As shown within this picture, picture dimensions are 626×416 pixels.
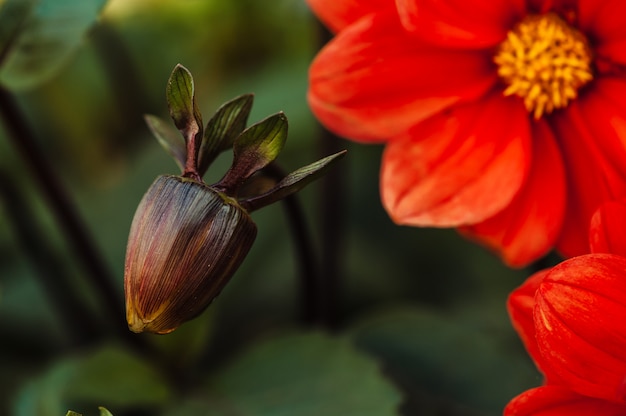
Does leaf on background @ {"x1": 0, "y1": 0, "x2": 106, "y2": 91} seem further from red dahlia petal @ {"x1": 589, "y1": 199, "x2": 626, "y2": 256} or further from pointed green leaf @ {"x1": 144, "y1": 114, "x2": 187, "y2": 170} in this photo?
red dahlia petal @ {"x1": 589, "y1": 199, "x2": 626, "y2": 256}

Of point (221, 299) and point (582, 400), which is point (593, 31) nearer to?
point (582, 400)

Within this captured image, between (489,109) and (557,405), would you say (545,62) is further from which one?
(557,405)

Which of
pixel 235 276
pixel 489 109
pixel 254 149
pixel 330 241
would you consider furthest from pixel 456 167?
pixel 235 276

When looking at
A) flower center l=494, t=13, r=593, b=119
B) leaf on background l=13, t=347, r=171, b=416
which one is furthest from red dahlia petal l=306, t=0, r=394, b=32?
leaf on background l=13, t=347, r=171, b=416

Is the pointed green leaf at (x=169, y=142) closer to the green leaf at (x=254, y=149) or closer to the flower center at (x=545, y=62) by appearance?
the green leaf at (x=254, y=149)

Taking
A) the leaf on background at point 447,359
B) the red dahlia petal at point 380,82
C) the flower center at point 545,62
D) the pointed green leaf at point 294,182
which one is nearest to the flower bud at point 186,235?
the pointed green leaf at point 294,182
